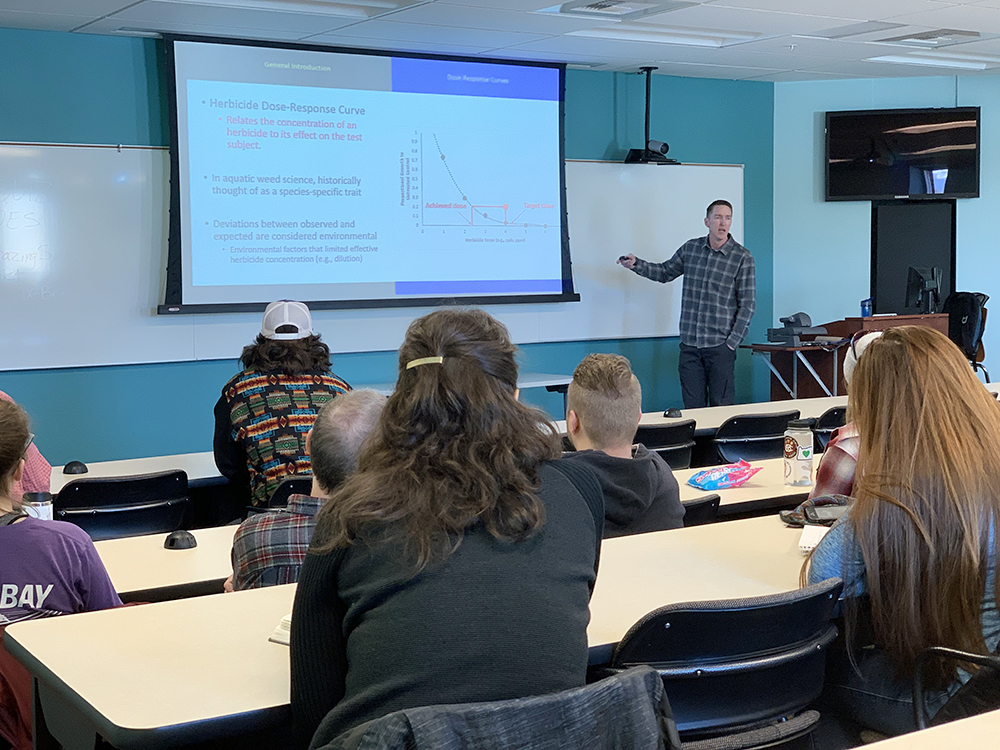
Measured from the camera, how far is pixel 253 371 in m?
3.75

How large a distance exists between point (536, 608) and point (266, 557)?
852mm

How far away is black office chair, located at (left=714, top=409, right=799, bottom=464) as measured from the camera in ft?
14.8

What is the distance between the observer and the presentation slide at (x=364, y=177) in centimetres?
623

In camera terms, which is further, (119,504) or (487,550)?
(119,504)

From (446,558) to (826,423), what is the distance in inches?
141

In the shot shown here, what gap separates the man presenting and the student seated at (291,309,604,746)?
5802 mm

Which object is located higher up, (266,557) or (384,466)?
(384,466)

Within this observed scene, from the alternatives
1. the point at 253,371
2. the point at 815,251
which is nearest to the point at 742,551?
the point at 253,371

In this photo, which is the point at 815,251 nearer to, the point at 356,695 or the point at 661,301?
the point at 661,301

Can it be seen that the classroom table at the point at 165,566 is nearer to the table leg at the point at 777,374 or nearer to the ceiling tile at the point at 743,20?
the ceiling tile at the point at 743,20

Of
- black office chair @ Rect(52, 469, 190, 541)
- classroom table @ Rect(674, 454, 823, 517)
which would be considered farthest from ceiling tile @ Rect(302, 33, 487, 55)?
classroom table @ Rect(674, 454, 823, 517)

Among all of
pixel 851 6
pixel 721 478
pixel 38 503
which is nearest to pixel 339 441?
pixel 38 503

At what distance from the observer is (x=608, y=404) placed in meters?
2.82

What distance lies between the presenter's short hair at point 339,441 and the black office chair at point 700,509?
119 cm
